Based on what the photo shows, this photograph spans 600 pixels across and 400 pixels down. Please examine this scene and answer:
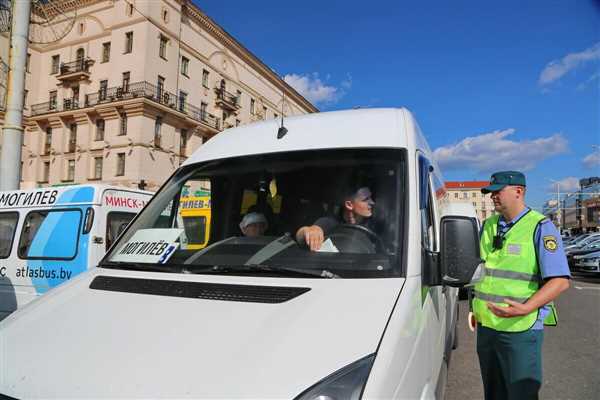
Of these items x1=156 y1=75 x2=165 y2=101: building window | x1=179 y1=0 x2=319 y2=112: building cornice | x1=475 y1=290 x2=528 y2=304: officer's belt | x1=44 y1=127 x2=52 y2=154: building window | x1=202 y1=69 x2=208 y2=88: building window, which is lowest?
x1=475 y1=290 x2=528 y2=304: officer's belt

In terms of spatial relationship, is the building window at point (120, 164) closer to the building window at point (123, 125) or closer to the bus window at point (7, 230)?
the building window at point (123, 125)

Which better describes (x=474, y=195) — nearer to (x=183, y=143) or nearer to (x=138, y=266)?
(x=183, y=143)

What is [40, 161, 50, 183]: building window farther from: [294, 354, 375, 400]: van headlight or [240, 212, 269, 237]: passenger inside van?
[294, 354, 375, 400]: van headlight

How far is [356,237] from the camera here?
89.1 inches

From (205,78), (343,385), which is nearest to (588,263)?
(343,385)

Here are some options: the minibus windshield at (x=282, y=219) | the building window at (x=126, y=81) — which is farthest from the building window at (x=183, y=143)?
the minibus windshield at (x=282, y=219)

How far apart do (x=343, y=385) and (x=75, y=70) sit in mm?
41876

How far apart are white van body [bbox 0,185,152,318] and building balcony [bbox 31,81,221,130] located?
27.6m

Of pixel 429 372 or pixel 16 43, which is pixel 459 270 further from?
pixel 16 43

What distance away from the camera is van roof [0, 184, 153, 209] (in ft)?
21.4

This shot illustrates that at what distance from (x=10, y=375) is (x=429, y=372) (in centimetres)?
186

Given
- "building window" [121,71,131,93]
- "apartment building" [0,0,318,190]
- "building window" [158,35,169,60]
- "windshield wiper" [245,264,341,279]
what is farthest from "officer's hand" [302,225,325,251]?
"building window" [158,35,169,60]

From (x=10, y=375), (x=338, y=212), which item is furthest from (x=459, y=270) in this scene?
(x=10, y=375)

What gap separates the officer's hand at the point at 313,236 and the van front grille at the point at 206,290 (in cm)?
40
